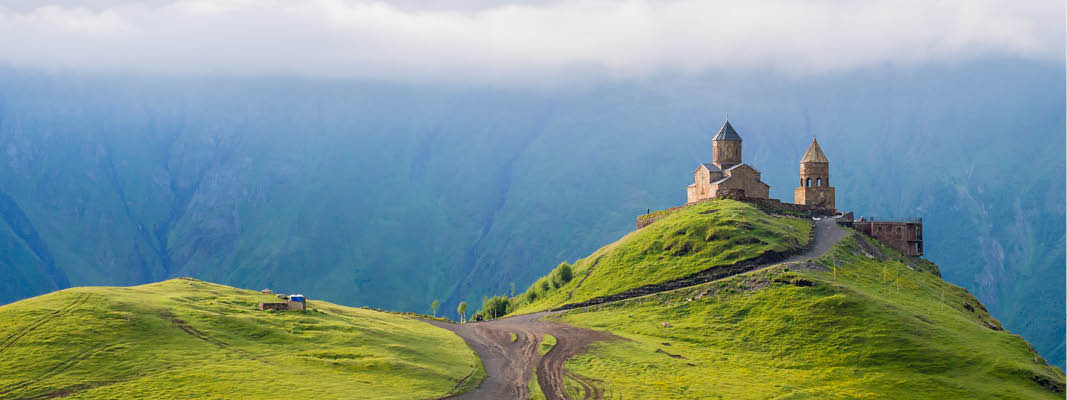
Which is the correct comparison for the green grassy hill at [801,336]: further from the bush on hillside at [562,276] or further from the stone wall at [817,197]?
the stone wall at [817,197]

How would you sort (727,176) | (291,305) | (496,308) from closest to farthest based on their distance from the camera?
(291,305) < (496,308) < (727,176)

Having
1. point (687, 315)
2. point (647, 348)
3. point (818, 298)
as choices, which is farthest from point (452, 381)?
point (818, 298)

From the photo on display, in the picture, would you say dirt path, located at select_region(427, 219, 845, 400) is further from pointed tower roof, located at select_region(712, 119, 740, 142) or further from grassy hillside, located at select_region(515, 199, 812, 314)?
pointed tower roof, located at select_region(712, 119, 740, 142)

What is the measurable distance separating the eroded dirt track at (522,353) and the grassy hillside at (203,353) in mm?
1813

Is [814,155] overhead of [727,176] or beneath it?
overhead

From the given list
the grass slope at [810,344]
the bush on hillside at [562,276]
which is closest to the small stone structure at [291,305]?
the grass slope at [810,344]

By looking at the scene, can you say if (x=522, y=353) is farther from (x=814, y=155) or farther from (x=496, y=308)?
(x=814, y=155)

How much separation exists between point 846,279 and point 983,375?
21.7 m

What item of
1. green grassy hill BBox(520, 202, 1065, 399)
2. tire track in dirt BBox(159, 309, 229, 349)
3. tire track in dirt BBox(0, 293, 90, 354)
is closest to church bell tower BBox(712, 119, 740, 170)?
green grassy hill BBox(520, 202, 1065, 399)

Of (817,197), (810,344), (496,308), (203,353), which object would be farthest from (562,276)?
(203,353)

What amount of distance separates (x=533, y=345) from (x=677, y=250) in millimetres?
32190

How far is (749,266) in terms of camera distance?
306 feet

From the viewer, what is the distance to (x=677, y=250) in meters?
102

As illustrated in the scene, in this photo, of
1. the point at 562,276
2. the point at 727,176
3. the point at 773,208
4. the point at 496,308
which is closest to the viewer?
the point at 562,276
